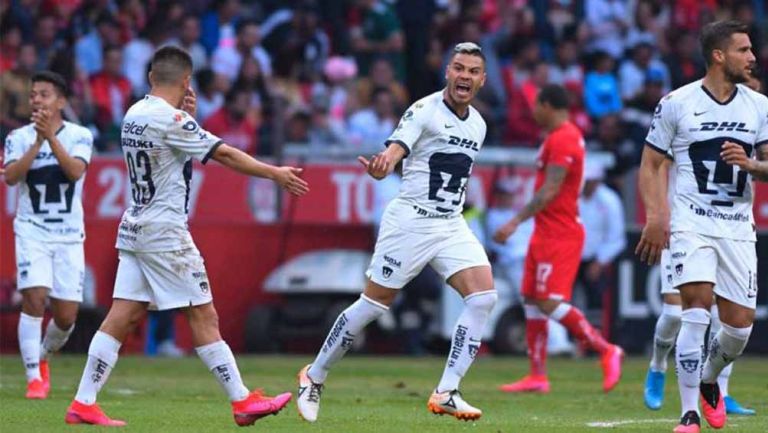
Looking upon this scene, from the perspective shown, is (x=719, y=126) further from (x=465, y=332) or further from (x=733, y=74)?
(x=465, y=332)

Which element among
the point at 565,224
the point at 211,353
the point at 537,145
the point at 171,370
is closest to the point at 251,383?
the point at 171,370

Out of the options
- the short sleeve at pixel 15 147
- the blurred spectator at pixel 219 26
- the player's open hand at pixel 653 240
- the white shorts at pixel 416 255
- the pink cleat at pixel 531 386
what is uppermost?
the blurred spectator at pixel 219 26

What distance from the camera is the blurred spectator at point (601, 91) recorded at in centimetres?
2394

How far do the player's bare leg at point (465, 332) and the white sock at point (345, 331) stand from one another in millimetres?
537

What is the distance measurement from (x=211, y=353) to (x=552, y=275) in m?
5.31

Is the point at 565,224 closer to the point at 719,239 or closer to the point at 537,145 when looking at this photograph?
the point at 719,239

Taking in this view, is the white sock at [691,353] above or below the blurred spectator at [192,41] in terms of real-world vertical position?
below

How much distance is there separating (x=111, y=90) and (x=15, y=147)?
25.8ft

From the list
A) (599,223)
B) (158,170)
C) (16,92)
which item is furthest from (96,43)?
(158,170)

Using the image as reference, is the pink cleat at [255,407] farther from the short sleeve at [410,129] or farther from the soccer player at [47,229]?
the soccer player at [47,229]

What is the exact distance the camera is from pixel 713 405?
11125 mm

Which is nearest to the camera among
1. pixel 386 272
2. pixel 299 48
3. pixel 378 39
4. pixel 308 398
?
pixel 308 398

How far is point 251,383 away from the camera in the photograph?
15.5 meters

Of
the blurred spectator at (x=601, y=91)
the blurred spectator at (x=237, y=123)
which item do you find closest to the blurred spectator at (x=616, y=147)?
the blurred spectator at (x=601, y=91)
